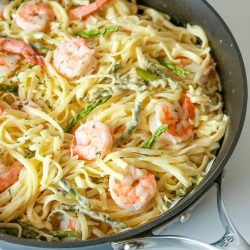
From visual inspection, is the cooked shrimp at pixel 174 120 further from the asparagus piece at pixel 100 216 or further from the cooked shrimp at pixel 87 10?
the cooked shrimp at pixel 87 10

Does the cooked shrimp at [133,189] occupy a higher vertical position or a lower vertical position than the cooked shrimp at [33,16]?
higher

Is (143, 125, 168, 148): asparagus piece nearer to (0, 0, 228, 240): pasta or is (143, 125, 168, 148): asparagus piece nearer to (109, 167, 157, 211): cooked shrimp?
(0, 0, 228, 240): pasta

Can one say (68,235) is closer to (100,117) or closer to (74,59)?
(100,117)

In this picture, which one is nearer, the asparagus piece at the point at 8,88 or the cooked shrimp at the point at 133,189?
the cooked shrimp at the point at 133,189

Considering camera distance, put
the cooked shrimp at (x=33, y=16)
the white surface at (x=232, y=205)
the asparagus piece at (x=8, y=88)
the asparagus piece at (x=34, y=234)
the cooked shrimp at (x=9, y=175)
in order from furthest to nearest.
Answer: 1. the cooked shrimp at (x=33, y=16)
2. the asparagus piece at (x=8, y=88)
3. the white surface at (x=232, y=205)
4. the cooked shrimp at (x=9, y=175)
5. the asparagus piece at (x=34, y=234)

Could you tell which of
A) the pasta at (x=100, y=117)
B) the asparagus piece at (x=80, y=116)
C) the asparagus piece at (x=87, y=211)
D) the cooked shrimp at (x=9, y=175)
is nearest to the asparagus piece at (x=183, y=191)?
the pasta at (x=100, y=117)

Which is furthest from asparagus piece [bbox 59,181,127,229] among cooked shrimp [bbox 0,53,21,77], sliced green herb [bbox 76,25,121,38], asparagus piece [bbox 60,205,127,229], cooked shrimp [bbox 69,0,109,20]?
cooked shrimp [bbox 69,0,109,20]

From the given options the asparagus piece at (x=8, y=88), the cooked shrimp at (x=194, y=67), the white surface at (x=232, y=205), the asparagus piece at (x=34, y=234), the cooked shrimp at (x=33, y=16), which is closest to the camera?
the asparagus piece at (x=34, y=234)
